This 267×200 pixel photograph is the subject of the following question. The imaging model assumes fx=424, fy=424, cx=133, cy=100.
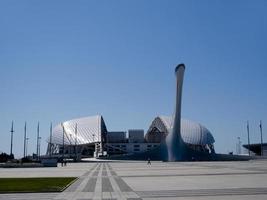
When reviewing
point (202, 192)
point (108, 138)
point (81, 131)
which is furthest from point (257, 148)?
point (202, 192)

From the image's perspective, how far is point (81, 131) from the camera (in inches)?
5344

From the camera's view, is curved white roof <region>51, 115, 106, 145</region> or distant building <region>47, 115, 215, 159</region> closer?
curved white roof <region>51, 115, 106, 145</region>

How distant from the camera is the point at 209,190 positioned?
1830 cm

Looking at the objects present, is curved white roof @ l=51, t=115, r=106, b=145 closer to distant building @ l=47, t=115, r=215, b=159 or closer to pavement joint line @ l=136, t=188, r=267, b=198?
distant building @ l=47, t=115, r=215, b=159

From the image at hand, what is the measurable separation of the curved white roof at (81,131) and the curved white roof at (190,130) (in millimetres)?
19863

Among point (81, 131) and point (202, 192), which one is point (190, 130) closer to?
point (81, 131)

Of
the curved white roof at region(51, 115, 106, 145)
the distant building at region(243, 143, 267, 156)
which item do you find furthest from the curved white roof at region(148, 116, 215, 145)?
the curved white roof at region(51, 115, 106, 145)

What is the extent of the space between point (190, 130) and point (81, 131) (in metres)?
35.6

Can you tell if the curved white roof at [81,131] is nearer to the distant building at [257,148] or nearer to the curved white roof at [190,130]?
the curved white roof at [190,130]

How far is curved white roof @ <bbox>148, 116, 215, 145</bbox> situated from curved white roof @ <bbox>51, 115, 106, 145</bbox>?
19.9 meters

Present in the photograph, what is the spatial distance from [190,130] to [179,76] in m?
47.8

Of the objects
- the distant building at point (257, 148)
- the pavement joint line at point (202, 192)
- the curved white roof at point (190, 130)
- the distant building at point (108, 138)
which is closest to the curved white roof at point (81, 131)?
the distant building at point (108, 138)

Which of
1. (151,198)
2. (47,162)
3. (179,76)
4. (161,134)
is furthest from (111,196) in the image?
(161,134)

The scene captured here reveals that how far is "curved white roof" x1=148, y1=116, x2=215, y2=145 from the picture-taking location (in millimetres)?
136250
